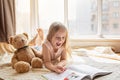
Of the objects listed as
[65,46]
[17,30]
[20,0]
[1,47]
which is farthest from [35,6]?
[65,46]

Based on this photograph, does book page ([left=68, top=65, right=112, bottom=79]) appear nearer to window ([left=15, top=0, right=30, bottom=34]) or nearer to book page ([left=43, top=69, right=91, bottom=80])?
book page ([left=43, top=69, right=91, bottom=80])

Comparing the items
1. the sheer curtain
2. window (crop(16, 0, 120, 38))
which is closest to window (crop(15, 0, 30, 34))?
A: window (crop(16, 0, 120, 38))

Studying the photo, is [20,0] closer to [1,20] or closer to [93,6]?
[1,20]

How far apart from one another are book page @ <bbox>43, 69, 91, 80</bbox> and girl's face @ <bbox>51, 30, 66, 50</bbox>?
282mm

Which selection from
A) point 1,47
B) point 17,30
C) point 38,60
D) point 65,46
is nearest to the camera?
point 38,60

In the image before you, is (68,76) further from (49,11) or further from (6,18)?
(49,11)

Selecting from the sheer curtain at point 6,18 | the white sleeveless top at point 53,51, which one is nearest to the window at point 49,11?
the sheer curtain at point 6,18

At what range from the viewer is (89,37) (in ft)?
8.38

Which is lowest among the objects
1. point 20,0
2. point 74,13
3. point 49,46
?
point 49,46

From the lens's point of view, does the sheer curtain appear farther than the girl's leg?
Yes

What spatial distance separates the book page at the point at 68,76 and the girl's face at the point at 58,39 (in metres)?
0.28

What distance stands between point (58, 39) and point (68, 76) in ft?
1.17

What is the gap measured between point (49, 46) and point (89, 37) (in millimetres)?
1171

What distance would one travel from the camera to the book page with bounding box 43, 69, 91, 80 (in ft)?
3.81
